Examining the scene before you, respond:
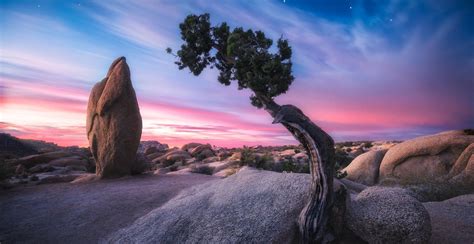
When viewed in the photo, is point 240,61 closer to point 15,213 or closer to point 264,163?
point 15,213

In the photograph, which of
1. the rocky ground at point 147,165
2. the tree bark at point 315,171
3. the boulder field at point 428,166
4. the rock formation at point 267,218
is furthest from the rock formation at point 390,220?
the rocky ground at point 147,165

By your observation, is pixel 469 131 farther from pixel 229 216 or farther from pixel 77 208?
pixel 77 208

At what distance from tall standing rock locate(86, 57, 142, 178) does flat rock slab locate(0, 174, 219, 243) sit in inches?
48.2

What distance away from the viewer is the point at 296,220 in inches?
333

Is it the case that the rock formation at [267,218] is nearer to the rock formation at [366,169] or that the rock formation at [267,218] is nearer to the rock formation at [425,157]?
the rock formation at [425,157]

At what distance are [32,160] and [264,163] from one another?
Result: 25746 millimetres

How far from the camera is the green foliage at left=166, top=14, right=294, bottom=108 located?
9.74 m

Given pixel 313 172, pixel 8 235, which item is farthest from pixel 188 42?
pixel 8 235

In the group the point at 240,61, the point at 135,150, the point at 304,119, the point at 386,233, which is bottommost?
the point at 386,233

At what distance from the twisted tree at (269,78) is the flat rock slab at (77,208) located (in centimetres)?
613

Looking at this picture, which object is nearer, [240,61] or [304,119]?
[304,119]

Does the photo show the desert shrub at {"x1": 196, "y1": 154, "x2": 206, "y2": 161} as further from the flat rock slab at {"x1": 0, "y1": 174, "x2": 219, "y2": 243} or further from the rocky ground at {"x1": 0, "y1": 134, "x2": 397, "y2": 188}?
the flat rock slab at {"x1": 0, "y1": 174, "x2": 219, "y2": 243}

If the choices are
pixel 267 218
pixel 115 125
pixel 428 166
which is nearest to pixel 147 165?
pixel 115 125

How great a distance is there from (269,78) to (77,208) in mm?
9447
